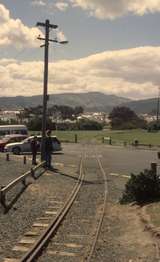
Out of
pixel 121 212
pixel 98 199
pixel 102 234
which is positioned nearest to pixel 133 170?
pixel 98 199

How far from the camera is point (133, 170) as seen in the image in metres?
32.0

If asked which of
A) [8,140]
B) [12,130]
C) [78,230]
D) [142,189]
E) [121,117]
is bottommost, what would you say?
[78,230]

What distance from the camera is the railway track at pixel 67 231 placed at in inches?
441

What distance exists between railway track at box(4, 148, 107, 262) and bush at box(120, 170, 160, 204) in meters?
0.97

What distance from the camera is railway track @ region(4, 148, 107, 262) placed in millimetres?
11211

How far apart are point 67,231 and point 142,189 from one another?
5355mm

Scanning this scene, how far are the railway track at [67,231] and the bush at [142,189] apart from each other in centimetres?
97

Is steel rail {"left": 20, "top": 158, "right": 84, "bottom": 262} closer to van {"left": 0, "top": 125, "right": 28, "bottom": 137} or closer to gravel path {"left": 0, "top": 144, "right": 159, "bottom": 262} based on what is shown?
gravel path {"left": 0, "top": 144, "right": 159, "bottom": 262}

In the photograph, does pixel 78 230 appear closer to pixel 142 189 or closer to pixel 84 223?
pixel 84 223

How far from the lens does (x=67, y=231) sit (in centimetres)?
1394

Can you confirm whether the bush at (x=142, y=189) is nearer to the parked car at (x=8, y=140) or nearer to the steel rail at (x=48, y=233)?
the steel rail at (x=48, y=233)

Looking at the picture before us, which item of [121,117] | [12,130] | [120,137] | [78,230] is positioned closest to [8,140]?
[12,130]

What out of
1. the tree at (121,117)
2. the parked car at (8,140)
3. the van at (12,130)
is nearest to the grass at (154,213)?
the parked car at (8,140)

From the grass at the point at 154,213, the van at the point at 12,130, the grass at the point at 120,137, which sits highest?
the van at the point at 12,130
